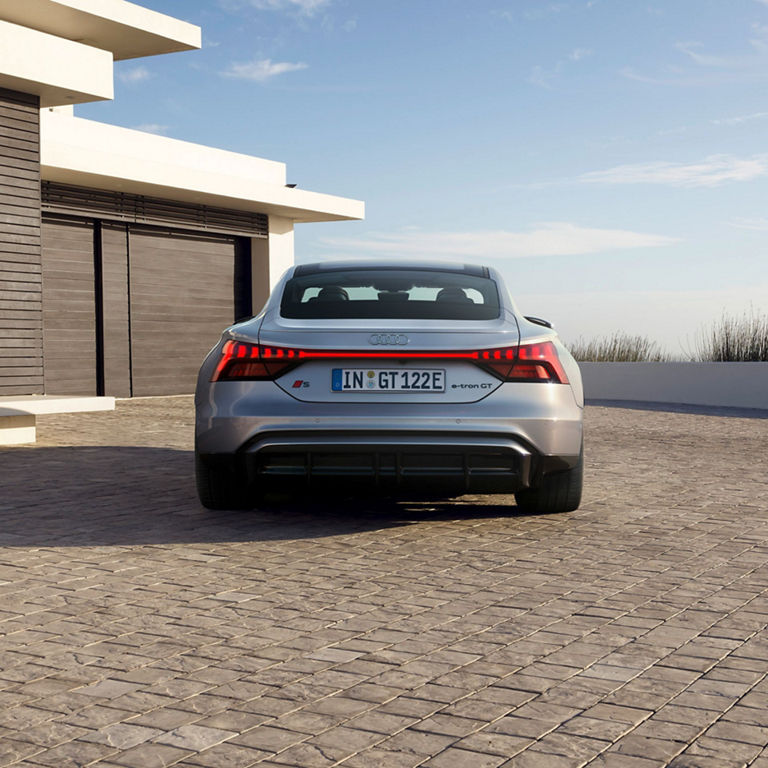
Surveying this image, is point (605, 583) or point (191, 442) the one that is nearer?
point (605, 583)

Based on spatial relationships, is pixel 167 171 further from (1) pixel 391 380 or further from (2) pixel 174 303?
(1) pixel 391 380

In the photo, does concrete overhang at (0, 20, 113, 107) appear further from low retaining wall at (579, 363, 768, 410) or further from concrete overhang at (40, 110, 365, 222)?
low retaining wall at (579, 363, 768, 410)

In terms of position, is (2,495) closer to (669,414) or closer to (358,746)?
(358,746)

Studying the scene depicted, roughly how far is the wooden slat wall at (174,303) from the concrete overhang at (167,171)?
38.2 inches

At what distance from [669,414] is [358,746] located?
54.5 feet

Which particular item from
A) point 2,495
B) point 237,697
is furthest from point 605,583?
point 2,495

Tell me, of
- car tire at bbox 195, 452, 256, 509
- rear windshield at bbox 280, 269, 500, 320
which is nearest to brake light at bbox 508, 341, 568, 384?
rear windshield at bbox 280, 269, 500, 320

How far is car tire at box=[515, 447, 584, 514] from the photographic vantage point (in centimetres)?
652

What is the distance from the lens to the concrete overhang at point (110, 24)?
16.5 metres

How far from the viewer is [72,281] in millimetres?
19156

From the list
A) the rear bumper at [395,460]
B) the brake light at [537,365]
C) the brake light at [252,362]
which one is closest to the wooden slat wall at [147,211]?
the brake light at [252,362]

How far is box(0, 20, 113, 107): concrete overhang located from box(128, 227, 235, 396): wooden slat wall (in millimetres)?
6724

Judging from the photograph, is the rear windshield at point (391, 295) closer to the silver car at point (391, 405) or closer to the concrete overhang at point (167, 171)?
the silver car at point (391, 405)

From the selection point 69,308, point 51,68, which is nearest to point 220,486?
point 51,68
